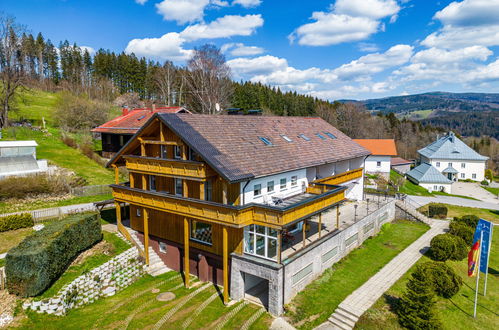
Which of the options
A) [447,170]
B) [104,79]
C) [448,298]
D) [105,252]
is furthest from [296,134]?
[104,79]

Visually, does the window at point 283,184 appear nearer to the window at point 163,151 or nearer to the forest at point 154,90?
the window at point 163,151

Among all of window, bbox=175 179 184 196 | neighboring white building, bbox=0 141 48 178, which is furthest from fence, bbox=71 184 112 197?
window, bbox=175 179 184 196

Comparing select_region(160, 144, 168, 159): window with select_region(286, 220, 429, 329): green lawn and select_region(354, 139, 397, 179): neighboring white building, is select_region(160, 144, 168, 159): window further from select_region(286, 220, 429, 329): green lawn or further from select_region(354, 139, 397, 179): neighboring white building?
select_region(354, 139, 397, 179): neighboring white building

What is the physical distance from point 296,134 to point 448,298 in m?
14.9

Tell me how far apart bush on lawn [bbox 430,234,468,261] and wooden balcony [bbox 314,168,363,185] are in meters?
7.84

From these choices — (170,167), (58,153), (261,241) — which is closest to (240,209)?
(261,241)

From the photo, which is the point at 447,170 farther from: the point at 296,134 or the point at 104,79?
the point at 104,79

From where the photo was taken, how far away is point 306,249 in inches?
741

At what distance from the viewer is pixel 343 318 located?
16.1 metres

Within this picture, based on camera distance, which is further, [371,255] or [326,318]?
[371,255]

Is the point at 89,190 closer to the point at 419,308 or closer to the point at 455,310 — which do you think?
the point at 419,308

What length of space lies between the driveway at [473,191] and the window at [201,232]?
48172mm

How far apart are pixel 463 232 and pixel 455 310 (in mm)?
11024

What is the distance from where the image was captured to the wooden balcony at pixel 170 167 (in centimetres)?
1761
